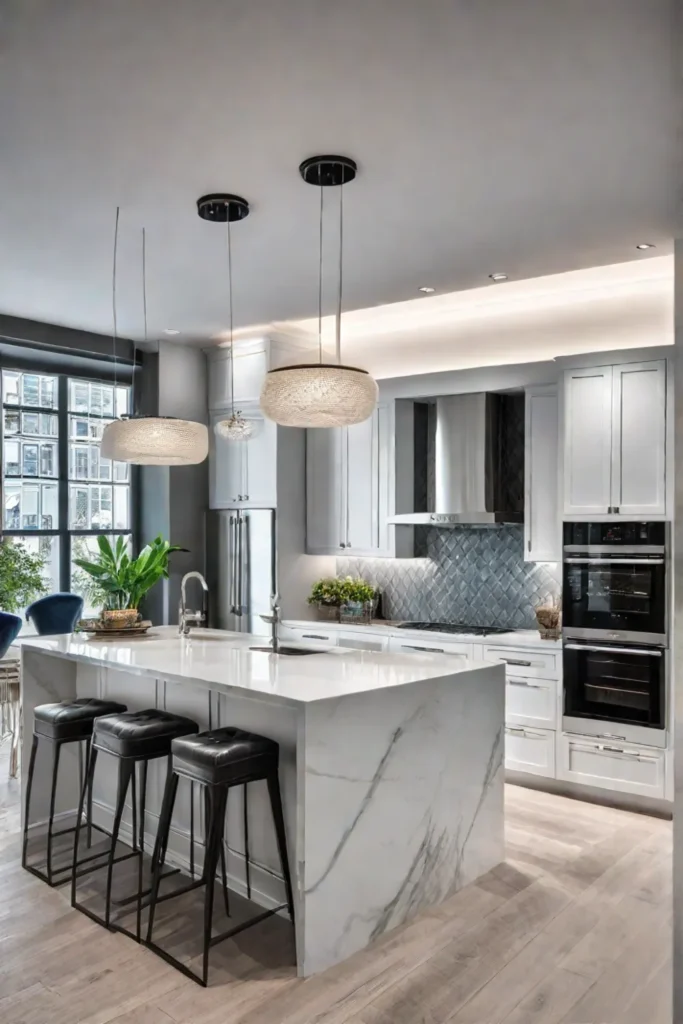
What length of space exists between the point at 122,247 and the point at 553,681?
133 inches

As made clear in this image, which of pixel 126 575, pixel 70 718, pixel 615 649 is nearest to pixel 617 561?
pixel 615 649

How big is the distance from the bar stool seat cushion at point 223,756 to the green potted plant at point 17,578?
9.53 ft

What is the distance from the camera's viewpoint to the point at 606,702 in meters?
4.42

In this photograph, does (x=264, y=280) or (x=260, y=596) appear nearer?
(x=264, y=280)

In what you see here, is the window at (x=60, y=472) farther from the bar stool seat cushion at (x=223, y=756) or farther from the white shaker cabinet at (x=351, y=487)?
the bar stool seat cushion at (x=223, y=756)

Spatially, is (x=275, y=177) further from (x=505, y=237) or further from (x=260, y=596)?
(x=260, y=596)

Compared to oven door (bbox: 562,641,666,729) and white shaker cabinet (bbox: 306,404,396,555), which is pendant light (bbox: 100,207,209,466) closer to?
white shaker cabinet (bbox: 306,404,396,555)

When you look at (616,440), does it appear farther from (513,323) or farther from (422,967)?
(422,967)

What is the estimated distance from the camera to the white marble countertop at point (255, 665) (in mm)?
2846

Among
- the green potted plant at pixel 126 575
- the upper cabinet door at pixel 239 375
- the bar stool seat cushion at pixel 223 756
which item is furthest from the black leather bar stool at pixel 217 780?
the upper cabinet door at pixel 239 375

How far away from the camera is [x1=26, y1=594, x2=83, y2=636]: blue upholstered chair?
4.94 meters

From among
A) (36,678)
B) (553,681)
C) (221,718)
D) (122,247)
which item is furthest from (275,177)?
(553,681)

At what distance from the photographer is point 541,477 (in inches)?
193

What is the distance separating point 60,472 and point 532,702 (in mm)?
3805
